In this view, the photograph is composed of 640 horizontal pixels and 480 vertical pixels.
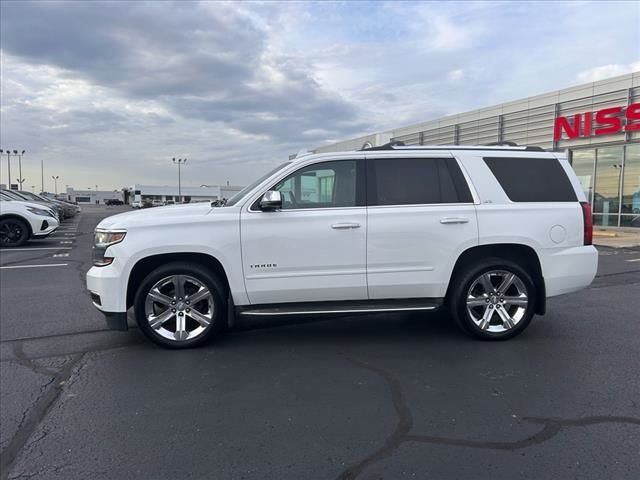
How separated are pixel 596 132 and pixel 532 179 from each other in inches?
627

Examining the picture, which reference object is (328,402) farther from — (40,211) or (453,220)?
(40,211)

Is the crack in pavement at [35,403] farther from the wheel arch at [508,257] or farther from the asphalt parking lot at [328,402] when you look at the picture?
the wheel arch at [508,257]

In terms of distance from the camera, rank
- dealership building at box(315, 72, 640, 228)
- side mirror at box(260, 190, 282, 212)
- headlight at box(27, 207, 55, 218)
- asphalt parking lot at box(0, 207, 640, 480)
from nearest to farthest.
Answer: asphalt parking lot at box(0, 207, 640, 480) → side mirror at box(260, 190, 282, 212) → headlight at box(27, 207, 55, 218) → dealership building at box(315, 72, 640, 228)

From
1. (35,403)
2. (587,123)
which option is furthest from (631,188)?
(35,403)

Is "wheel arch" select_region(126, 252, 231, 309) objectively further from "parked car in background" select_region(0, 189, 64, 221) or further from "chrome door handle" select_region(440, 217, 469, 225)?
"parked car in background" select_region(0, 189, 64, 221)

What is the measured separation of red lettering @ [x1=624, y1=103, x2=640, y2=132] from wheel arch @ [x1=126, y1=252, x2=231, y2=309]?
1755 centimetres

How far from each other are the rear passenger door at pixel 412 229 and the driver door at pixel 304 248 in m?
0.16

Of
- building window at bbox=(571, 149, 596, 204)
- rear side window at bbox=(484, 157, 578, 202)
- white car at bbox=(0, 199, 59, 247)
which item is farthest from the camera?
building window at bbox=(571, 149, 596, 204)

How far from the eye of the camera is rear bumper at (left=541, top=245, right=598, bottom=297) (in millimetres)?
4984

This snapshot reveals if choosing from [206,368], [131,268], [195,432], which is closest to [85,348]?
[131,268]

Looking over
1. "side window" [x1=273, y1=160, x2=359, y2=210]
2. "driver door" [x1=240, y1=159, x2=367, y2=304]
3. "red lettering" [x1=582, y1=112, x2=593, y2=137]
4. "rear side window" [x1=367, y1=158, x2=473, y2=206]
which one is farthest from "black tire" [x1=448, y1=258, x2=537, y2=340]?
"red lettering" [x1=582, y1=112, x2=593, y2=137]

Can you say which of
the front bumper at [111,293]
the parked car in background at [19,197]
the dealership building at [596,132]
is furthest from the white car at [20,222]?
the front bumper at [111,293]

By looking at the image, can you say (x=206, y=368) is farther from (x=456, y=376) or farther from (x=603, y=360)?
(x=603, y=360)

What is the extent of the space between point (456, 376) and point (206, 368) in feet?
7.14
